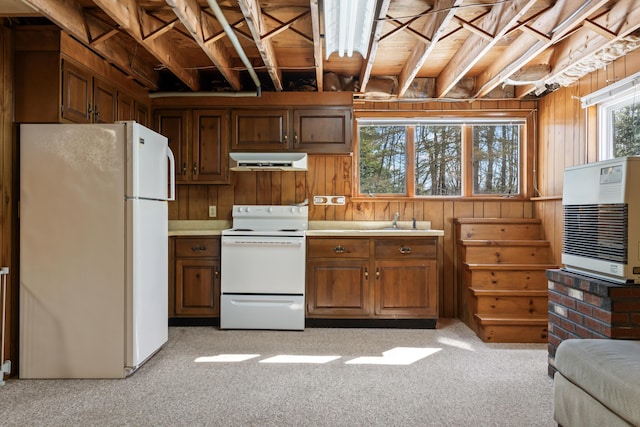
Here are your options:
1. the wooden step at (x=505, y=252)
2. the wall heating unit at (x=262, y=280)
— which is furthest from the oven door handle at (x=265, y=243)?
the wooden step at (x=505, y=252)

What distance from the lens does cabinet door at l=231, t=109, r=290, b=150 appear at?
13.6 feet

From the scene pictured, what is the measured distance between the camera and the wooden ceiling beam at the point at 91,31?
243 centimetres

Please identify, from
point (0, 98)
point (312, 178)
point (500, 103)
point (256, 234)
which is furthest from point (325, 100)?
point (0, 98)

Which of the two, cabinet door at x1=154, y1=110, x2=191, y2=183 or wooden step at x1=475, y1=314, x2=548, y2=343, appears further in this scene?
cabinet door at x1=154, y1=110, x2=191, y2=183

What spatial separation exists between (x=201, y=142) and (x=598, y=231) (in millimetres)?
3388

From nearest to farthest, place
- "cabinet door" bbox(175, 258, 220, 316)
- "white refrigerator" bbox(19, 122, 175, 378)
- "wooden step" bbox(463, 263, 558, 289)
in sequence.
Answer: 1. "white refrigerator" bbox(19, 122, 175, 378)
2. "wooden step" bbox(463, 263, 558, 289)
3. "cabinet door" bbox(175, 258, 220, 316)

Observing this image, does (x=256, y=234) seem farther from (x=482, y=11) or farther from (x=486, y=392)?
(x=482, y=11)

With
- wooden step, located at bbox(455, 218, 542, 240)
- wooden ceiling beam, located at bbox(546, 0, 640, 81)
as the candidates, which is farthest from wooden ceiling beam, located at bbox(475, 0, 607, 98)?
wooden step, located at bbox(455, 218, 542, 240)

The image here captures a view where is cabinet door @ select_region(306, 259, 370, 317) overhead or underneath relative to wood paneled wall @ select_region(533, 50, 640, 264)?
underneath

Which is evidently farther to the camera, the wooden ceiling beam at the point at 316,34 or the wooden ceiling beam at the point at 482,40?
the wooden ceiling beam at the point at 482,40

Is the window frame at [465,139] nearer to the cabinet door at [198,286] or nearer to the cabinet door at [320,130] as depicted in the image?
the cabinet door at [320,130]

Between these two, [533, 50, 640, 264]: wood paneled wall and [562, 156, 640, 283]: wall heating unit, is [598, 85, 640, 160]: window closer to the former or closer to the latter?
[533, 50, 640, 264]: wood paneled wall

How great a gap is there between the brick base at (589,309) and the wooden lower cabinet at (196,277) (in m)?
2.76

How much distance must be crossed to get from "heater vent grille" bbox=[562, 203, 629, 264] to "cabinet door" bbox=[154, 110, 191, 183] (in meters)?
3.29
